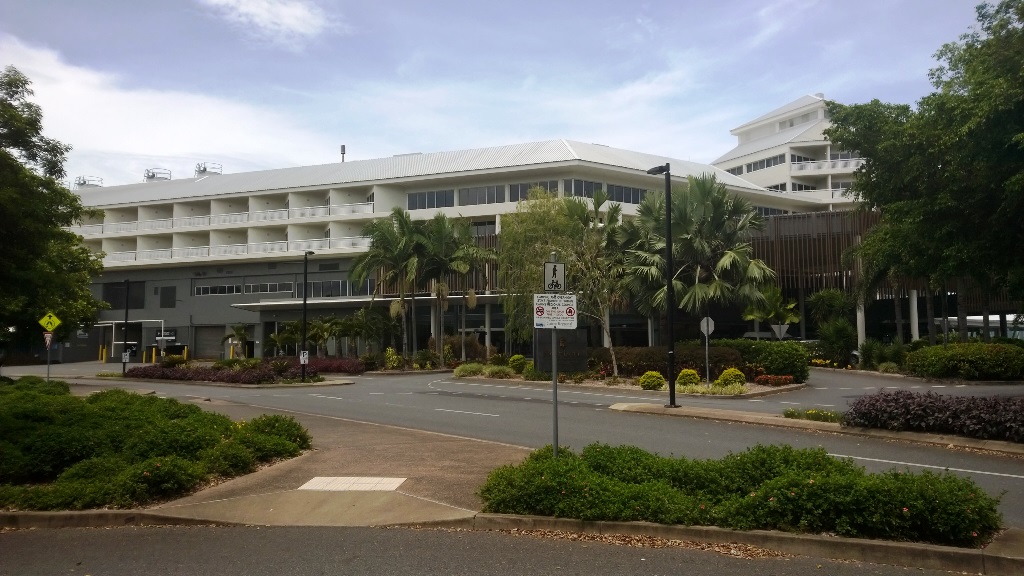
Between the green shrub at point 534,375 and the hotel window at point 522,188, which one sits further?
the hotel window at point 522,188

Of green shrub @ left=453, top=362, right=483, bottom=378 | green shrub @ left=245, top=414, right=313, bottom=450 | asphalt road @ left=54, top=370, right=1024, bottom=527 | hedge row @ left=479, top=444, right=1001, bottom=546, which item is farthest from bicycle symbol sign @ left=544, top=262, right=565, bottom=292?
green shrub @ left=453, top=362, right=483, bottom=378

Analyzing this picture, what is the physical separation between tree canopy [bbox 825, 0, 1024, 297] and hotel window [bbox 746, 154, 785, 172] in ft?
182

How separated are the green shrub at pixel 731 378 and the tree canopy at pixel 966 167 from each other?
8821mm

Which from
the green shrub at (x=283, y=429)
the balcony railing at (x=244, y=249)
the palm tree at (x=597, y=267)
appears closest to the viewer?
the green shrub at (x=283, y=429)

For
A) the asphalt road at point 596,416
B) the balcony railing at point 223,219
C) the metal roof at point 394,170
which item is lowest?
the asphalt road at point 596,416

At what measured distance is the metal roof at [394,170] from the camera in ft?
177

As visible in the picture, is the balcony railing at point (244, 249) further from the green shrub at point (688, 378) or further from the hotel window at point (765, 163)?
the hotel window at point (765, 163)

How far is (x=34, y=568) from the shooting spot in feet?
23.5

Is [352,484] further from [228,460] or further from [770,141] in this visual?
[770,141]

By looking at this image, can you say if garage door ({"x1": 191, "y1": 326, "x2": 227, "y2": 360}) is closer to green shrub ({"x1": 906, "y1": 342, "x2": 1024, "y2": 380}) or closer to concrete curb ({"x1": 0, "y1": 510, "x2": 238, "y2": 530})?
green shrub ({"x1": 906, "y1": 342, "x2": 1024, "y2": 380})

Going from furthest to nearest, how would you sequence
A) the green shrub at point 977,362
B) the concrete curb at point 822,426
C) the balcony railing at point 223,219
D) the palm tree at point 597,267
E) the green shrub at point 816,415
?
the balcony railing at point 223,219, the palm tree at point 597,267, the green shrub at point 977,362, the green shrub at point 816,415, the concrete curb at point 822,426

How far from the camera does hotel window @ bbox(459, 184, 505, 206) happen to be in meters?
53.9

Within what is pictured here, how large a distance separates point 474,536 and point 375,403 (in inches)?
688

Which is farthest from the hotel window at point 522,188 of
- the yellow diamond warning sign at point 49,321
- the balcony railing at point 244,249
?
the yellow diamond warning sign at point 49,321
